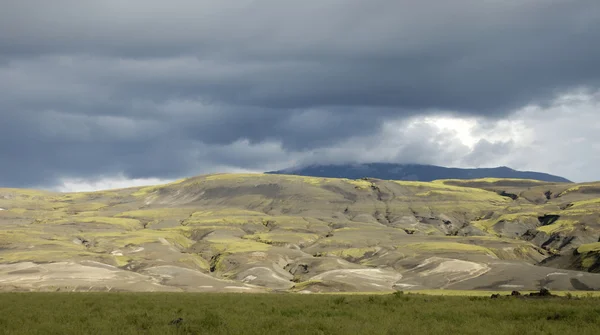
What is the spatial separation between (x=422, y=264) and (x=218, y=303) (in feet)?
502

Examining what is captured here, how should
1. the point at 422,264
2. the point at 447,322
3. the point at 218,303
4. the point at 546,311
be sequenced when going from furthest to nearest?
1. the point at 422,264
2. the point at 218,303
3. the point at 546,311
4. the point at 447,322

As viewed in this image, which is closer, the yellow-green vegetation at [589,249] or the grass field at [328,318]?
the grass field at [328,318]

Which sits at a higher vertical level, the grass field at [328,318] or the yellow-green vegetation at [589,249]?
the grass field at [328,318]

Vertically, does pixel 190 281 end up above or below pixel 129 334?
below

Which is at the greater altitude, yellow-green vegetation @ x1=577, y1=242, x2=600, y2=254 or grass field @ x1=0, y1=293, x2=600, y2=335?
grass field @ x1=0, y1=293, x2=600, y2=335

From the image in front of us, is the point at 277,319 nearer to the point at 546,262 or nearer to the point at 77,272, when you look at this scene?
the point at 77,272

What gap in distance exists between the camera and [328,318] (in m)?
32.0

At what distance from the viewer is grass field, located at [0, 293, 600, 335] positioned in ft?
90.9

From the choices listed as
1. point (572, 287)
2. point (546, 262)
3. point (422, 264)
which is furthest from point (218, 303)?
point (546, 262)

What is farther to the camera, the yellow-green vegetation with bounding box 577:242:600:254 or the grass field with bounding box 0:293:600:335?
the yellow-green vegetation with bounding box 577:242:600:254

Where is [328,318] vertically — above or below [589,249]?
above

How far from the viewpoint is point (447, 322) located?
3048 centimetres

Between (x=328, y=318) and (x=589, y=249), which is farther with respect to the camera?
(x=589, y=249)

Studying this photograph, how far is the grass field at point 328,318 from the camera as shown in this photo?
27.7 metres
